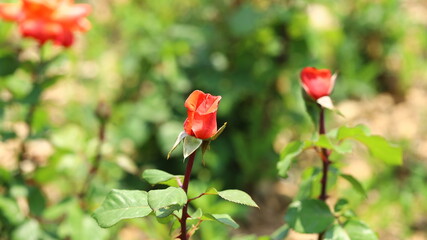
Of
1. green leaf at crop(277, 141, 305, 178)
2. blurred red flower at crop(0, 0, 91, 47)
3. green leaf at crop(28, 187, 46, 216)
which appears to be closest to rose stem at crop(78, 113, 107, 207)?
green leaf at crop(28, 187, 46, 216)

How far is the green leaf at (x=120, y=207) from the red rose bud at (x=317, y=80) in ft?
1.08

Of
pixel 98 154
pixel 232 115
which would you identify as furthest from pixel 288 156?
pixel 232 115

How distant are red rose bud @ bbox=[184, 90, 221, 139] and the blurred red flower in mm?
858

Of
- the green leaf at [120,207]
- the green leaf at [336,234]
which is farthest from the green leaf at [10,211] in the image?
the green leaf at [336,234]

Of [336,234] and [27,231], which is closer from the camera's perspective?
[336,234]

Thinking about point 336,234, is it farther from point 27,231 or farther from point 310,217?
point 27,231

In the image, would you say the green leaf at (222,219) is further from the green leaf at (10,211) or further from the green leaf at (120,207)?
the green leaf at (10,211)

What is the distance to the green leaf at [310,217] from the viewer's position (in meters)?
1.06

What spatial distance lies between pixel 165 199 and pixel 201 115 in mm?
121

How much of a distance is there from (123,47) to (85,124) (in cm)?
91

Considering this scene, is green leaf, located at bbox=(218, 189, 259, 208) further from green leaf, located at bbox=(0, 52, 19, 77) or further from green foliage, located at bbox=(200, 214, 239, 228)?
green leaf, located at bbox=(0, 52, 19, 77)

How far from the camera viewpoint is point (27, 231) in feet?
5.20

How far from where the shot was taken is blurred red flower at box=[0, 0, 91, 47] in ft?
5.10

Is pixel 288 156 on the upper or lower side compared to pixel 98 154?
upper
